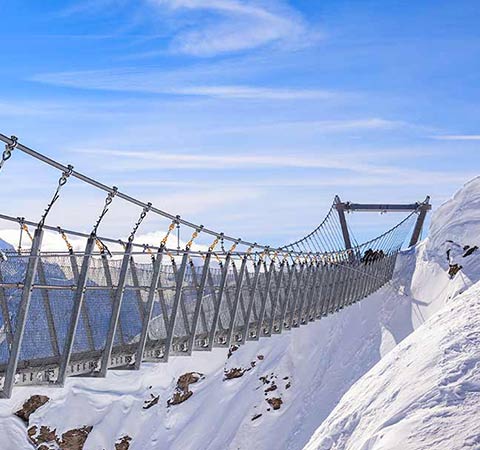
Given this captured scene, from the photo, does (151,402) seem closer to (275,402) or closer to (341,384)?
(275,402)

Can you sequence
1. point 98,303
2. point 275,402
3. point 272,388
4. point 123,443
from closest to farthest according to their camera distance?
point 98,303, point 275,402, point 272,388, point 123,443

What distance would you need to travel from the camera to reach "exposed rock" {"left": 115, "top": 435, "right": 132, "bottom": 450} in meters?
51.3

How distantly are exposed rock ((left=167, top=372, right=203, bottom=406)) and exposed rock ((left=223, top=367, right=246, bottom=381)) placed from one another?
2644 millimetres

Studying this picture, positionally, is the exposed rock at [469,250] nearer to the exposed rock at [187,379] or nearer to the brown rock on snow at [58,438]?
the exposed rock at [187,379]

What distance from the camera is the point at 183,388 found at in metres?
53.0

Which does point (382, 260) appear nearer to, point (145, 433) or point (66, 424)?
point (145, 433)

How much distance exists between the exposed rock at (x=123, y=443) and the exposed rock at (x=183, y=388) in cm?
317

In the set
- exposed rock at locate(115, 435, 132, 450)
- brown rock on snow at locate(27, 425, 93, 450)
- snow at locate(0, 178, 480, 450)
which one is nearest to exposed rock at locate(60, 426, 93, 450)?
brown rock on snow at locate(27, 425, 93, 450)

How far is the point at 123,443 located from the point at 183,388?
4.85m

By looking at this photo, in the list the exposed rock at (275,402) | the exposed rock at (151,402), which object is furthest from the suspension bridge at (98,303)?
the exposed rock at (151,402)

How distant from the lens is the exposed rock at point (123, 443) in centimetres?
5131

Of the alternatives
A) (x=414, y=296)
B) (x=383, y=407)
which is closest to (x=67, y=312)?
(x=383, y=407)

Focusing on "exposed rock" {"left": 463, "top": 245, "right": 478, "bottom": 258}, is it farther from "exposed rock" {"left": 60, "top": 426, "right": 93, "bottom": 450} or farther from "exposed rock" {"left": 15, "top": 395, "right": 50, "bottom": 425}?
"exposed rock" {"left": 15, "top": 395, "right": 50, "bottom": 425}

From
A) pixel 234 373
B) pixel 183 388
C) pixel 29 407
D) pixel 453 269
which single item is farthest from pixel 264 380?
pixel 29 407
